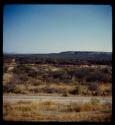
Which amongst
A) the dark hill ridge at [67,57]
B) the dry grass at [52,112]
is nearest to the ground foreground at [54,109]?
the dry grass at [52,112]

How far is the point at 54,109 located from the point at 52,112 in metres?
0.04

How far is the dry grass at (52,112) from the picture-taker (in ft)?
12.6

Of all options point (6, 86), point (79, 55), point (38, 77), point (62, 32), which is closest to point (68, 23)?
point (62, 32)

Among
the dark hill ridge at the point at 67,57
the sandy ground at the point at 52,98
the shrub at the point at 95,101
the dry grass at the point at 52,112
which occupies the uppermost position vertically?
the dark hill ridge at the point at 67,57

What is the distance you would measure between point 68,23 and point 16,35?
565mm

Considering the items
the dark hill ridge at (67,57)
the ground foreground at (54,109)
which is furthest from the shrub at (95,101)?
the dark hill ridge at (67,57)

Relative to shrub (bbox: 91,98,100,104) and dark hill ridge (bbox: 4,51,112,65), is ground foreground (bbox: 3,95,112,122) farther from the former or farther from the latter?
dark hill ridge (bbox: 4,51,112,65)

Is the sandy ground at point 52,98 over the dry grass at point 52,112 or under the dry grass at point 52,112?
over

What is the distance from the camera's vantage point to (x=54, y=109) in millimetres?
3867

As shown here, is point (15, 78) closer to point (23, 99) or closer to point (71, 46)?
point (23, 99)

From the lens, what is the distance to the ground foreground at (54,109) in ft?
12.6

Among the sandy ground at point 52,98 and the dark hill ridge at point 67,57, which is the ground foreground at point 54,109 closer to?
the sandy ground at point 52,98

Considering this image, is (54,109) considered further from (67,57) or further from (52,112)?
Answer: (67,57)

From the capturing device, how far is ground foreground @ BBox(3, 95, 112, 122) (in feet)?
12.6
